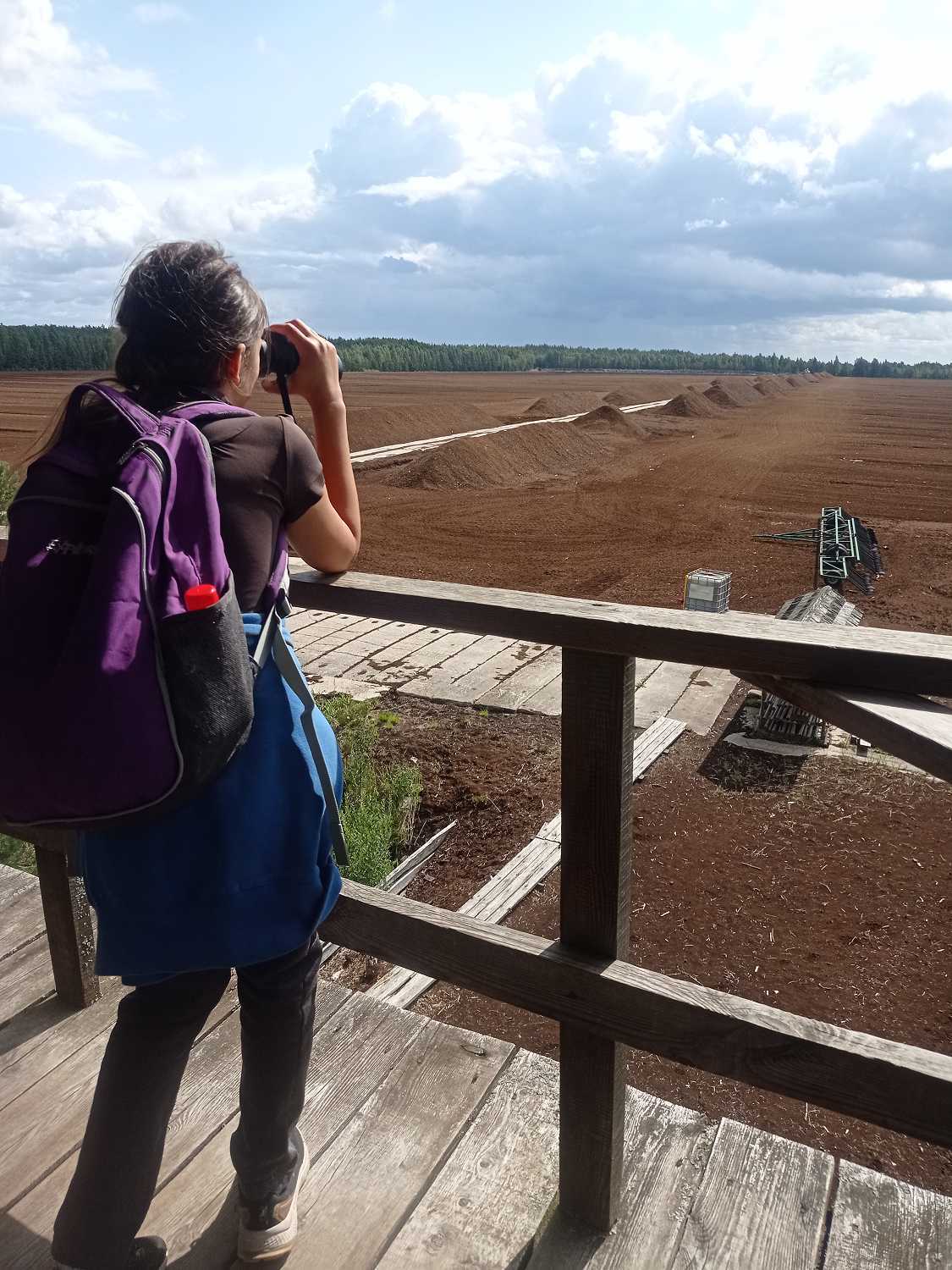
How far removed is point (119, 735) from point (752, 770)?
585 centimetres

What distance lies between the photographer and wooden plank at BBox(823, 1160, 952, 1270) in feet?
5.96

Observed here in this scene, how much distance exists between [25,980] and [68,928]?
0.36m

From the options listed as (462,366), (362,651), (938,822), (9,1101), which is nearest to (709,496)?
(362,651)

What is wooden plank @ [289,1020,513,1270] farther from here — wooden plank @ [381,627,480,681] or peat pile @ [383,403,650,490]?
peat pile @ [383,403,650,490]

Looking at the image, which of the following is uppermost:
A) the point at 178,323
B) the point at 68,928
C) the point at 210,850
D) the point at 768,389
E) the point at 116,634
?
the point at 178,323

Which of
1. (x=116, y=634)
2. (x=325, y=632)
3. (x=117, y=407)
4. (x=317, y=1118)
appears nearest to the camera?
(x=116, y=634)

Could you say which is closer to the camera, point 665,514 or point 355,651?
point 355,651

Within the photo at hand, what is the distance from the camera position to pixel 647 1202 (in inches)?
75.6

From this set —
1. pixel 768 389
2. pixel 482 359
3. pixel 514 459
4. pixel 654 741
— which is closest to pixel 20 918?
pixel 654 741

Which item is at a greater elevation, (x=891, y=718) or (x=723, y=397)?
(x=891, y=718)

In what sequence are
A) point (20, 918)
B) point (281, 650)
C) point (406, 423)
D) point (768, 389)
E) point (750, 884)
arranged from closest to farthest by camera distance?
point (281, 650) → point (20, 918) → point (750, 884) → point (406, 423) → point (768, 389)

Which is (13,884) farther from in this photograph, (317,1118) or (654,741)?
(654,741)

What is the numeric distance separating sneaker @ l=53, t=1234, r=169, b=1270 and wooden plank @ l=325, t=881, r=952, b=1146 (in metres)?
0.60

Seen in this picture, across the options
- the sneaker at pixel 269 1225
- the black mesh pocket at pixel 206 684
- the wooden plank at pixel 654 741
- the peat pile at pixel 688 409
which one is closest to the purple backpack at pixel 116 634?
the black mesh pocket at pixel 206 684
